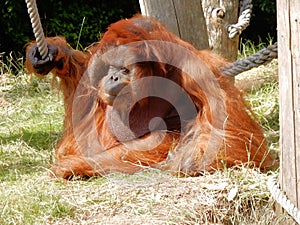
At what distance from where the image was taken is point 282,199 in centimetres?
285

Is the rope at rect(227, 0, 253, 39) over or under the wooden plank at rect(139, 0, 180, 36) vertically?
under

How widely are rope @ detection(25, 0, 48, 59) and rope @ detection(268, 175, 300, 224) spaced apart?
137 centimetres

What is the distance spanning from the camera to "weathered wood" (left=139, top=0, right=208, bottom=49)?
159 inches

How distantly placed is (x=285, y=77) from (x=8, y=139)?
2.30 meters

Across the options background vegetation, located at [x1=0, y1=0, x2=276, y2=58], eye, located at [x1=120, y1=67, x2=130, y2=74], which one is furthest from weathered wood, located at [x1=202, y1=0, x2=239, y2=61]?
background vegetation, located at [x1=0, y1=0, x2=276, y2=58]

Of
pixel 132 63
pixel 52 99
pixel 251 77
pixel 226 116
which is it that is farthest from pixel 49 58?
pixel 251 77

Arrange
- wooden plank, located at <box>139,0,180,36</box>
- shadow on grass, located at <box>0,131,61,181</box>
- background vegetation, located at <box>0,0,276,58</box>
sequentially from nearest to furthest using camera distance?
1. shadow on grass, located at <box>0,131,61,181</box>
2. wooden plank, located at <box>139,0,180,36</box>
3. background vegetation, located at <box>0,0,276,58</box>

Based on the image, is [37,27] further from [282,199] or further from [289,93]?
[282,199]

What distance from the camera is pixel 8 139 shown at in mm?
4418

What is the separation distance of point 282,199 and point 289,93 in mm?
474

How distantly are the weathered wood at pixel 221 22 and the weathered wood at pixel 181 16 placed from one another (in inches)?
23.7

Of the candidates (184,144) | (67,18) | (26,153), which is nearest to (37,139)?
(26,153)

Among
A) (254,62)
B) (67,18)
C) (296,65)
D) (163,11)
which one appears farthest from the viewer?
(67,18)

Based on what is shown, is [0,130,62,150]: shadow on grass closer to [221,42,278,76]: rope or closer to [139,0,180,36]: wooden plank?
[139,0,180,36]: wooden plank
